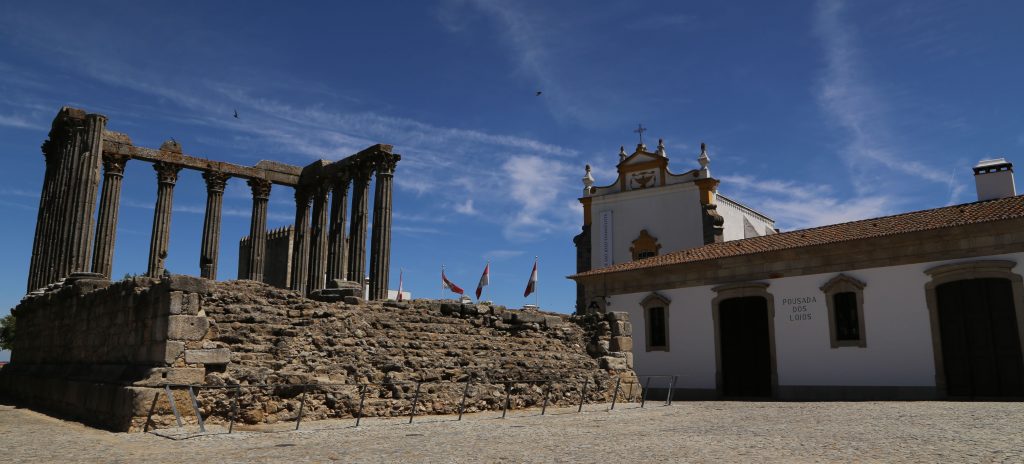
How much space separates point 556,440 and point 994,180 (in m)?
19.6

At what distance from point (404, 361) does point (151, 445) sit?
17.8 feet

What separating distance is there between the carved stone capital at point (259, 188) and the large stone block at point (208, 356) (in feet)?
58.0

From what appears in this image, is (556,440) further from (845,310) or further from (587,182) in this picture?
(587,182)

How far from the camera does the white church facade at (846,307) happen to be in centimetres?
1800

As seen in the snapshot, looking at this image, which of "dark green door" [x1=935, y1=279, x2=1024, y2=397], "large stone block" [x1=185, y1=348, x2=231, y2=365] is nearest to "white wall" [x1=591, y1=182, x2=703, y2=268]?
"dark green door" [x1=935, y1=279, x2=1024, y2=397]

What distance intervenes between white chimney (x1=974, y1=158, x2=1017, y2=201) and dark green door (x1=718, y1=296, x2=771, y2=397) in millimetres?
7580

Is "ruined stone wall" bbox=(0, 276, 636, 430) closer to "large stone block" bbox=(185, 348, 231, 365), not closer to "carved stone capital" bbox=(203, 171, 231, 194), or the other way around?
"large stone block" bbox=(185, 348, 231, 365)

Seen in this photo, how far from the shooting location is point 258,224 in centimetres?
2728

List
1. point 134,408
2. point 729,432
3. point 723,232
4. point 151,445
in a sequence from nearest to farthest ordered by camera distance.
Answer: point 151,445 < point 134,408 < point 729,432 < point 723,232

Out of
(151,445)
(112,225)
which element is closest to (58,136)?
(112,225)

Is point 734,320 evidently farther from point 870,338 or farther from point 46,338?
point 46,338

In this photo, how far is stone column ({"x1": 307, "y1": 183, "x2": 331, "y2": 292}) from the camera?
28234 millimetres

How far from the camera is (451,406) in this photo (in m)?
13.2

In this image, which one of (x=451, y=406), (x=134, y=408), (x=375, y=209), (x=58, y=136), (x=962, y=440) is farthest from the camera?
(x=375, y=209)
